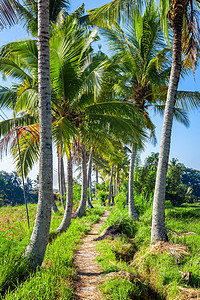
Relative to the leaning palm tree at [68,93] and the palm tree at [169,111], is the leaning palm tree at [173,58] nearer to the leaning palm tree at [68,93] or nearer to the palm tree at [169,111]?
the palm tree at [169,111]

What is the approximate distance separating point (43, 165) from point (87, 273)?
2.35 m

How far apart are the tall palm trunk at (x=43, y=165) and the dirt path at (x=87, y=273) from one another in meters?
0.86

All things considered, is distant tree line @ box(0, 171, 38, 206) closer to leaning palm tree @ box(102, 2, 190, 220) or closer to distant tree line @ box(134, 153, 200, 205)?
distant tree line @ box(134, 153, 200, 205)

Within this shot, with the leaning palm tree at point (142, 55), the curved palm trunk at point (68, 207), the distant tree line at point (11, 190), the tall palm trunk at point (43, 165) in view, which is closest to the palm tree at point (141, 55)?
the leaning palm tree at point (142, 55)

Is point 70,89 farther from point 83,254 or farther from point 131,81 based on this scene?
point 83,254

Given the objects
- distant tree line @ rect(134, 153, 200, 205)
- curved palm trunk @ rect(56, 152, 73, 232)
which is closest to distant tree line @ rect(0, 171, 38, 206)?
distant tree line @ rect(134, 153, 200, 205)

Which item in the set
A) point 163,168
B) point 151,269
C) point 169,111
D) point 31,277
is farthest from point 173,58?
point 31,277

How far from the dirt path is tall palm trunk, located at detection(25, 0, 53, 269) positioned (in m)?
0.86

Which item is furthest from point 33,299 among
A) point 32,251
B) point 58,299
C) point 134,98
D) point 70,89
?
point 134,98

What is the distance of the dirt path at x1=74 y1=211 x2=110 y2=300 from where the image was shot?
3893mm

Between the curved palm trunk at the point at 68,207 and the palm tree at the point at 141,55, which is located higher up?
the palm tree at the point at 141,55

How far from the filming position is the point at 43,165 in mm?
4336

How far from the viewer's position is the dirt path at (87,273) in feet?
12.8

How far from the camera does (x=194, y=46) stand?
650 centimetres
